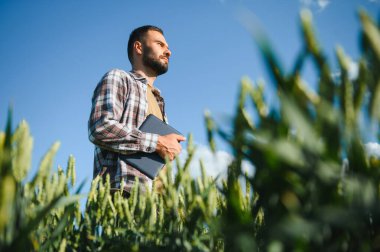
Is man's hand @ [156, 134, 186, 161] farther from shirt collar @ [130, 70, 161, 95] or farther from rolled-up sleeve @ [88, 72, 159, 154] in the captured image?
shirt collar @ [130, 70, 161, 95]

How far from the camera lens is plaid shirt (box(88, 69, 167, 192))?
Result: 1762 millimetres

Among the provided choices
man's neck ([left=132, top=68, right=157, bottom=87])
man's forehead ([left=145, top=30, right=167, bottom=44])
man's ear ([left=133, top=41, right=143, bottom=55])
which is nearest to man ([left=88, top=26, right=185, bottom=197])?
man's neck ([left=132, top=68, right=157, bottom=87])

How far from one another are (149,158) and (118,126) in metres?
0.24

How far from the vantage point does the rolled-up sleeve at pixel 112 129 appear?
1761 mm

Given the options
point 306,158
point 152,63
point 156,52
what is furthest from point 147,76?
point 306,158

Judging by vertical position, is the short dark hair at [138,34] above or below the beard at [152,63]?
above

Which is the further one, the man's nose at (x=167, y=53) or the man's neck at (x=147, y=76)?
the man's nose at (x=167, y=53)

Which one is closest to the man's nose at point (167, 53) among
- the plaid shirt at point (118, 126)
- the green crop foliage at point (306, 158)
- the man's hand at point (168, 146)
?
the plaid shirt at point (118, 126)

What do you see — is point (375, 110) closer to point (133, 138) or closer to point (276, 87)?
point (276, 87)

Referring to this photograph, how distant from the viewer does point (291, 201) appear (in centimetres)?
39

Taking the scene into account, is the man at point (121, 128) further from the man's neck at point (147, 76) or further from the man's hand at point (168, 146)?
the man's neck at point (147, 76)

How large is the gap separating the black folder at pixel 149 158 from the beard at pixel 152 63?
76cm

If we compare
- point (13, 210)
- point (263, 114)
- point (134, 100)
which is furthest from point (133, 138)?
point (263, 114)

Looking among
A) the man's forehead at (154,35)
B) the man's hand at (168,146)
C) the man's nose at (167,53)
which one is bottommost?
the man's hand at (168,146)
